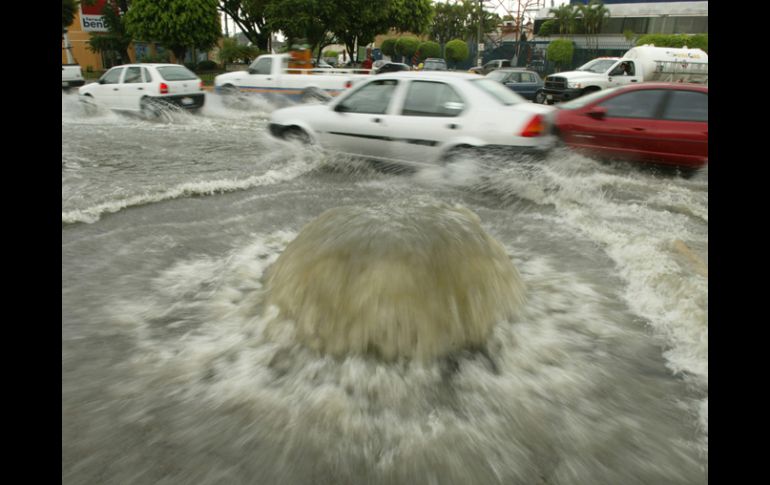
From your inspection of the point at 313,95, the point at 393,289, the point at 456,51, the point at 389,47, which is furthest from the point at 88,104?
the point at 389,47

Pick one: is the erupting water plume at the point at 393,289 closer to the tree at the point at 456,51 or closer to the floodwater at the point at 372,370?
the floodwater at the point at 372,370

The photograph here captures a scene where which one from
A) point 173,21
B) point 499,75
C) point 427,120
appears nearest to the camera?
point 427,120

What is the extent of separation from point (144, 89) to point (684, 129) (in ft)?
42.8

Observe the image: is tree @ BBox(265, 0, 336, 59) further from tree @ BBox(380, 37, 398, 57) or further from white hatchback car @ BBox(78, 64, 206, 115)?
tree @ BBox(380, 37, 398, 57)

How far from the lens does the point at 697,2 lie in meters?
43.1

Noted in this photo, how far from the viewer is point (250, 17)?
34.8 meters

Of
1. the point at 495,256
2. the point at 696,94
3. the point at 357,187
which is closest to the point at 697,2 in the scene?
the point at 696,94

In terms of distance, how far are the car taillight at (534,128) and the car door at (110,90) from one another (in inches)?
488

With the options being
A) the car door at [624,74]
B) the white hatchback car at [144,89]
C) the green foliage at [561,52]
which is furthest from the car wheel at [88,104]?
the green foliage at [561,52]

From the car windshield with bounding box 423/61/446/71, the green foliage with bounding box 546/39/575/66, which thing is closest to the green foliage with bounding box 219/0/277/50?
the car windshield with bounding box 423/61/446/71

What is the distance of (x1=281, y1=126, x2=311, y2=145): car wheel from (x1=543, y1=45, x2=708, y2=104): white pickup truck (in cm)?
1299

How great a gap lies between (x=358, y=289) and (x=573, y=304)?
1853mm

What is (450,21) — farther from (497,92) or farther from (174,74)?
(497,92)

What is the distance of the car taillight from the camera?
6716 mm
